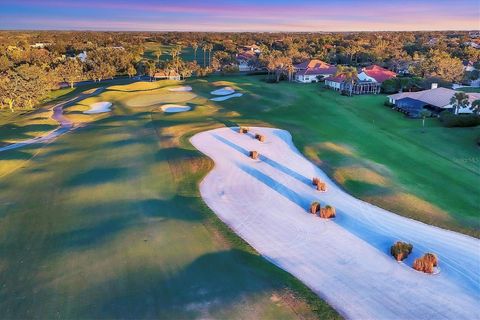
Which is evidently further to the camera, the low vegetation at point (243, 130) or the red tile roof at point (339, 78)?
the red tile roof at point (339, 78)

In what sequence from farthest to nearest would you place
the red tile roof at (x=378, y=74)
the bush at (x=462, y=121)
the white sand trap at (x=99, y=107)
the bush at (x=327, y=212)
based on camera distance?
the red tile roof at (x=378, y=74), the white sand trap at (x=99, y=107), the bush at (x=462, y=121), the bush at (x=327, y=212)

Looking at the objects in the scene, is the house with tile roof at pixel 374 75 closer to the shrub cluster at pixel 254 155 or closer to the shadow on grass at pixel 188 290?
the shrub cluster at pixel 254 155

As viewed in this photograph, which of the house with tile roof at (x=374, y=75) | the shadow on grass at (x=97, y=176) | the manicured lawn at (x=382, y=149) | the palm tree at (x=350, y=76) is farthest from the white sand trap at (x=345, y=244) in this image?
the house with tile roof at (x=374, y=75)

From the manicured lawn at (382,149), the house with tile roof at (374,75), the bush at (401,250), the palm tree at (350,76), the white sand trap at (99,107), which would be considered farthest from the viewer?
the house with tile roof at (374,75)

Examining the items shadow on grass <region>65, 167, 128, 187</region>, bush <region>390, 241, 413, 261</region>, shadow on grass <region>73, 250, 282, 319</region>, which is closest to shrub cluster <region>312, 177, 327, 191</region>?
bush <region>390, 241, 413, 261</region>

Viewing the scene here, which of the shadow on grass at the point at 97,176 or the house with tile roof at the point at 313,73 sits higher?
the house with tile roof at the point at 313,73

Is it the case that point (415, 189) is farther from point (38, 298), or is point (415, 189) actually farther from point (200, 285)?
point (38, 298)
